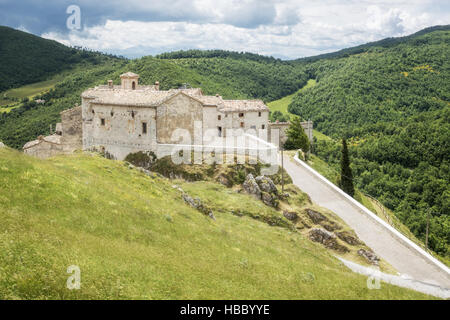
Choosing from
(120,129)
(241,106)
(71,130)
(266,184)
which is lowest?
(266,184)

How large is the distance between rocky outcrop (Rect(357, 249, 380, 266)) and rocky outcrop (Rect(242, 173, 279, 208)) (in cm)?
733

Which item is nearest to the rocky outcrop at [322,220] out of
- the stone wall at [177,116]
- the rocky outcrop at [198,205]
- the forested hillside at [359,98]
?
the rocky outcrop at [198,205]

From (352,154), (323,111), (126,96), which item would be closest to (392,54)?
(323,111)

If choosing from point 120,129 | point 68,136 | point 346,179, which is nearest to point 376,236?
point 346,179

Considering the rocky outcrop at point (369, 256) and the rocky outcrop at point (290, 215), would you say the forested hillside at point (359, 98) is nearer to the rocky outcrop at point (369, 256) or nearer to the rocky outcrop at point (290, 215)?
the rocky outcrop at point (369, 256)

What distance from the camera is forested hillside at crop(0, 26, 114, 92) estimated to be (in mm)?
166750

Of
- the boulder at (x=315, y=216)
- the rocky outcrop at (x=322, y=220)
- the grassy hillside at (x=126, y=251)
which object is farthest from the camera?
the boulder at (x=315, y=216)

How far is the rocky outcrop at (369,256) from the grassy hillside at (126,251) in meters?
6.37

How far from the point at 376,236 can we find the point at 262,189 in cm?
943

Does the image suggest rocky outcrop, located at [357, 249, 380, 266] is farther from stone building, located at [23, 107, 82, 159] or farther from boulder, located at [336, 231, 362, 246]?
stone building, located at [23, 107, 82, 159]

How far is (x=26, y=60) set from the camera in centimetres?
17800

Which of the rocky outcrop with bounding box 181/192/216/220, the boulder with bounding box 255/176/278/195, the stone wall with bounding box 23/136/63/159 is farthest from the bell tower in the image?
the rocky outcrop with bounding box 181/192/216/220

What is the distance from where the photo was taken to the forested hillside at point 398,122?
69.4m

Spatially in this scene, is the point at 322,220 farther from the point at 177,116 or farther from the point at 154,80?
the point at 154,80
